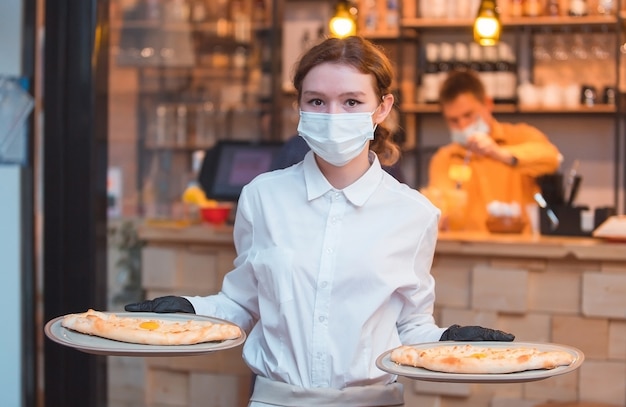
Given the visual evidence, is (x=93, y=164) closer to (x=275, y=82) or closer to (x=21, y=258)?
(x=21, y=258)

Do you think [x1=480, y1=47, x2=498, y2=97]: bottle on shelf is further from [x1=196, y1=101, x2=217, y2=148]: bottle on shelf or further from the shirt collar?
the shirt collar

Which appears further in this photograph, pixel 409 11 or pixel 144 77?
pixel 409 11

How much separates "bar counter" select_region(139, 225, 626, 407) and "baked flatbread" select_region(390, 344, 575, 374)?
145cm

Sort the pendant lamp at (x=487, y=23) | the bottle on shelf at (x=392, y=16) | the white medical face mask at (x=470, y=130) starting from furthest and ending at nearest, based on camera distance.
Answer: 1. the bottle on shelf at (x=392, y=16)
2. the white medical face mask at (x=470, y=130)
3. the pendant lamp at (x=487, y=23)

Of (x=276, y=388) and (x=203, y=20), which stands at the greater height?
(x=203, y=20)

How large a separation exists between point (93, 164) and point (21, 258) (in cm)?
42

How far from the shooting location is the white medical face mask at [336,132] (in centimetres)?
202

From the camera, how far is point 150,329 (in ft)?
6.35

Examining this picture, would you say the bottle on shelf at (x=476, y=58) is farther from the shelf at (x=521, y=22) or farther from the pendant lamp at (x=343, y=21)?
the pendant lamp at (x=343, y=21)

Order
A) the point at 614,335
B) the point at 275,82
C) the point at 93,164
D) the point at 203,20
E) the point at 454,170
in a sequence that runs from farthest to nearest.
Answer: the point at 275,82 < the point at 203,20 < the point at 454,170 < the point at 93,164 < the point at 614,335

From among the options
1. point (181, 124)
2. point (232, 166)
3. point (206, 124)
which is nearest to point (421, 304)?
point (232, 166)

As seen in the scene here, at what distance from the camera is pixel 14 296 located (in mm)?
3566

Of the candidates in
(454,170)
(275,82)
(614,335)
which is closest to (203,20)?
(275,82)

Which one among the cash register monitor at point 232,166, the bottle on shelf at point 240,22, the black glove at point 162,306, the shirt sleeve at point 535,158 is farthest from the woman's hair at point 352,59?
the bottle on shelf at point 240,22
